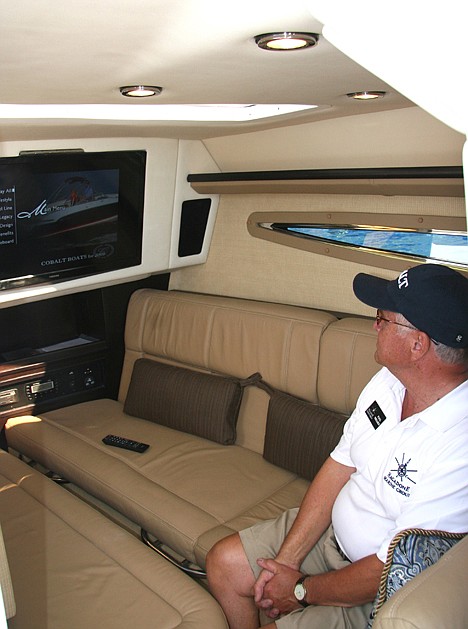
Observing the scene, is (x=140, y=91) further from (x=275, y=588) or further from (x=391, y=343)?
(x=275, y=588)

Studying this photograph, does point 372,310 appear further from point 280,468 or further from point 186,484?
point 186,484

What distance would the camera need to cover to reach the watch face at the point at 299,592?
201 cm

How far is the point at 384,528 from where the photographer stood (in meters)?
1.90

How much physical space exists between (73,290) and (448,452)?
2457mm

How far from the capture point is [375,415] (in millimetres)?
2047

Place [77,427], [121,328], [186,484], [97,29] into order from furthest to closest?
1. [121,328]
2. [77,427]
3. [186,484]
4. [97,29]

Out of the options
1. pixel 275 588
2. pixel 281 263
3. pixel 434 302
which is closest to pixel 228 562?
pixel 275 588

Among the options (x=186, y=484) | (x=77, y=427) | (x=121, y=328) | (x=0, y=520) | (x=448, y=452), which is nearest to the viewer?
(x=448, y=452)

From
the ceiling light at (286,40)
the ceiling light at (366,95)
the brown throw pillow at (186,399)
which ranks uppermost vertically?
the ceiling light at (366,95)

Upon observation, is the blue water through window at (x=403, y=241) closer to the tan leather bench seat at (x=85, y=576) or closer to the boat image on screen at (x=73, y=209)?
the boat image on screen at (x=73, y=209)

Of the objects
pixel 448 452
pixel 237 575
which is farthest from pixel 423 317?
pixel 237 575

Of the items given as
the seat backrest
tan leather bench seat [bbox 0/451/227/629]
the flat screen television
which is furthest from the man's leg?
the flat screen television

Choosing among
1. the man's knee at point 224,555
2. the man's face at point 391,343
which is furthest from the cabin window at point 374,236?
the man's knee at point 224,555

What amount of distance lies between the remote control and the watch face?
1.38 m
